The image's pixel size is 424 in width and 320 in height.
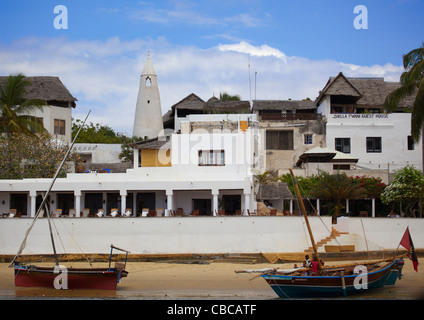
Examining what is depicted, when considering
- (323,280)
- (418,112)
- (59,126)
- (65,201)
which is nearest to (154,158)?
(65,201)

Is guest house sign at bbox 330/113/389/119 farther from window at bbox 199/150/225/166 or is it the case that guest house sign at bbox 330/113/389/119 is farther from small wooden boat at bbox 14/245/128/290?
small wooden boat at bbox 14/245/128/290

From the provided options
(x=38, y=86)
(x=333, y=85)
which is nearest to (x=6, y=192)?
(x=38, y=86)

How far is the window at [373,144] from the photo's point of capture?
4878 cm

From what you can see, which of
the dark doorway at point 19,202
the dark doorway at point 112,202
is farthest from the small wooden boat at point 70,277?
the dark doorway at point 112,202

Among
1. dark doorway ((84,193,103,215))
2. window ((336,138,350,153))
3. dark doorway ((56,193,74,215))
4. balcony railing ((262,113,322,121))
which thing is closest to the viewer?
dark doorway ((84,193,103,215))

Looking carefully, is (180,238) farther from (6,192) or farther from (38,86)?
(38,86)

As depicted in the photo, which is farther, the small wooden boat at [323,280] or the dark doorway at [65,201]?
the dark doorway at [65,201]

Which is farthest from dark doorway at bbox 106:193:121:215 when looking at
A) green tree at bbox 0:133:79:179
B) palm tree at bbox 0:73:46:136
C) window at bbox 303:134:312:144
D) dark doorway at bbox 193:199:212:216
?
window at bbox 303:134:312:144

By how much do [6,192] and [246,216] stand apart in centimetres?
1578

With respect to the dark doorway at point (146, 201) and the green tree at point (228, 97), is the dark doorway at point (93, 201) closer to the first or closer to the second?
the dark doorway at point (146, 201)

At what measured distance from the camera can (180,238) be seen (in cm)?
3434

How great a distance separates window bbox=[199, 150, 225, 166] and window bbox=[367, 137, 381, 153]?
14.6 meters

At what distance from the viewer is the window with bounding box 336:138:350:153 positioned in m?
49.0

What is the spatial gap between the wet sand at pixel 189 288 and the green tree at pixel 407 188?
6.73 metres
